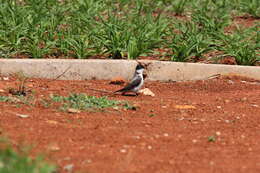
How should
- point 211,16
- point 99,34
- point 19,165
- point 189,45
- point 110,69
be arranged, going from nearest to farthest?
point 19,165 < point 110,69 < point 189,45 < point 99,34 < point 211,16

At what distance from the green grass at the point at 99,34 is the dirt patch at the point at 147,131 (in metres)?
0.75

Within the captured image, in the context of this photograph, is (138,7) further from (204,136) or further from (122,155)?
(122,155)

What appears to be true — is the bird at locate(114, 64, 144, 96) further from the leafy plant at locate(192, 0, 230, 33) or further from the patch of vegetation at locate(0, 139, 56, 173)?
the patch of vegetation at locate(0, 139, 56, 173)

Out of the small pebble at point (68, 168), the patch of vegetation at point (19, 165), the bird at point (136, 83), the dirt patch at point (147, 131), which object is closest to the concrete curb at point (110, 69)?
the dirt patch at point (147, 131)

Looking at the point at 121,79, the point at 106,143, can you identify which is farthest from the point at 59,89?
the point at 106,143

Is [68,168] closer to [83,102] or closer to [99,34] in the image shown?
[83,102]

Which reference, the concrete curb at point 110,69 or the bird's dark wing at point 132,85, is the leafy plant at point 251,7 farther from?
the bird's dark wing at point 132,85

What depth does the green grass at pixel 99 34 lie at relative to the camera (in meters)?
7.87

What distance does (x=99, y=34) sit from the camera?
813 cm

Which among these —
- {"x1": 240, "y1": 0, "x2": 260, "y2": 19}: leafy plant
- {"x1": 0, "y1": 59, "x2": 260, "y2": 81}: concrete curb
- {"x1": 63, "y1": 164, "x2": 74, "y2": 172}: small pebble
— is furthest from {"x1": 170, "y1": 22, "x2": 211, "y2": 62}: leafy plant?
{"x1": 63, "y1": 164, "x2": 74, "y2": 172}: small pebble

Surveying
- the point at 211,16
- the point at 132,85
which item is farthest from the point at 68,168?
the point at 211,16

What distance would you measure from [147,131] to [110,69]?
2.31 m

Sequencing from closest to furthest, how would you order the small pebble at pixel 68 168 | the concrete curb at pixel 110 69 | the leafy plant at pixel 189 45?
the small pebble at pixel 68 168
the concrete curb at pixel 110 69
the leafy plant at pixel 189 45

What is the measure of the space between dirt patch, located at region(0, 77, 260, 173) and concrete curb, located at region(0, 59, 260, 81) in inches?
7.4
